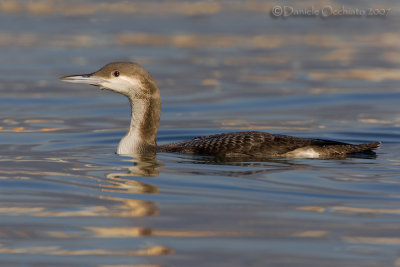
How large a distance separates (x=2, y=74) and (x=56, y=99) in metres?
1.98

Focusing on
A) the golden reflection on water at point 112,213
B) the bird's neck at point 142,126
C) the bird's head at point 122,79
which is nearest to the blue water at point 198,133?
the golden reflection on water at point 112,213

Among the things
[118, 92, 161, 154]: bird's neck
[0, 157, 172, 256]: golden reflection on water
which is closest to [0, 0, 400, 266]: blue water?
[0, 157, 172, 256]: golden reflection on water

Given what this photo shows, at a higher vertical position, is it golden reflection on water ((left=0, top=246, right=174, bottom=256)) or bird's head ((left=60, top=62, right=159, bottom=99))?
bird's head ((left=60, top=62, right=159, bottom=99))

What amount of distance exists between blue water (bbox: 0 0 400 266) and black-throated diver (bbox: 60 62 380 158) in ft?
0.61

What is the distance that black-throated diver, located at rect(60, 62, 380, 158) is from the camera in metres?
8.66

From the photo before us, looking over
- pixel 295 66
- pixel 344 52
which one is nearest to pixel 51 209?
pixel 295 66

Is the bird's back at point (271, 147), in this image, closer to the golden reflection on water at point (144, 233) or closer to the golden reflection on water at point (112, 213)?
the golden reflection on water at point (112, 213)

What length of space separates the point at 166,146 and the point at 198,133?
168 cm

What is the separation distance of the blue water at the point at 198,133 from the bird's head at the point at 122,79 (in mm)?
686

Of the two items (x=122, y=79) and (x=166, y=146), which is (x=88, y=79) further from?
(x=166, y=146)

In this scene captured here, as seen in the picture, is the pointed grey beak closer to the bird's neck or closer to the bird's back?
the bird's neck

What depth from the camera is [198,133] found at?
10992mm

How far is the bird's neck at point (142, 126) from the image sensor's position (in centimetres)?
918

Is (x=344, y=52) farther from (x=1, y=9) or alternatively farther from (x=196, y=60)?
(x=1, y=9)
